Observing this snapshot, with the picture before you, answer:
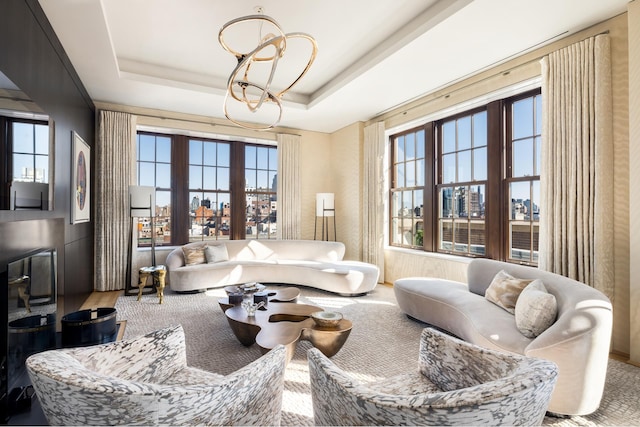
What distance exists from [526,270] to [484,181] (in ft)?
5.03

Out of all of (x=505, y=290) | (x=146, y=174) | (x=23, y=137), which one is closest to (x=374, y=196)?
(x=505, y=290)

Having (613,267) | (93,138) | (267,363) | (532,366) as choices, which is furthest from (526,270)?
(93,138)

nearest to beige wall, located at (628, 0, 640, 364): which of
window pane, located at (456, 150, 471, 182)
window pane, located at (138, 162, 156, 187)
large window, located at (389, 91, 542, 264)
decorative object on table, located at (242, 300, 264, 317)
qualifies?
large window, located at (389, 91, 542, 264)

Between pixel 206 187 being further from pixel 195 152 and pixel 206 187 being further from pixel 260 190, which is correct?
pixel 260 190

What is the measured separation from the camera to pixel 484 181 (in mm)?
4199

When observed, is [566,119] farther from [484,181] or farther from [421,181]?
[421,181]

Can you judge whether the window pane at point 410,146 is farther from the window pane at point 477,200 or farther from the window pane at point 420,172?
the window pane at point 477,200

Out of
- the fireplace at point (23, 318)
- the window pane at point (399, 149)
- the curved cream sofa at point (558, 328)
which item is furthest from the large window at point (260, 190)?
the fireplace at point (23, 318)

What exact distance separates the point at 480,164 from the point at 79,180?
502cm

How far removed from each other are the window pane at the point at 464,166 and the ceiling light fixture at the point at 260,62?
246 cm

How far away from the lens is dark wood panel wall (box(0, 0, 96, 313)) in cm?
204

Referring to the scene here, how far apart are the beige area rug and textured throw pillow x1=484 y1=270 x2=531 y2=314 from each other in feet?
2.56

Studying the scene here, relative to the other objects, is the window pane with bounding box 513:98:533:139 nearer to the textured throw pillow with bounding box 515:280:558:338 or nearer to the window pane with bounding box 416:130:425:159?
the window pane with bounding box 416:130:425:159

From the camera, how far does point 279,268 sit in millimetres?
5277
